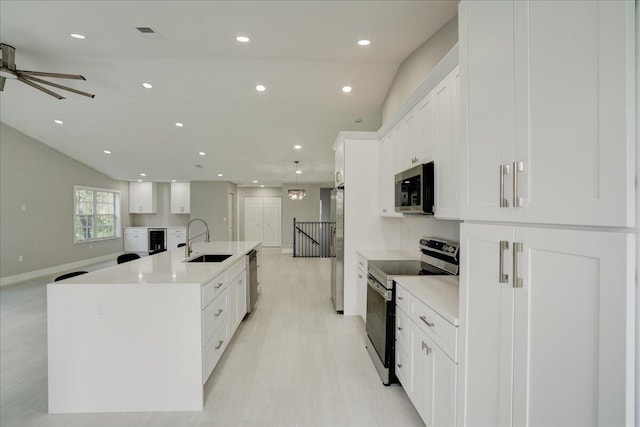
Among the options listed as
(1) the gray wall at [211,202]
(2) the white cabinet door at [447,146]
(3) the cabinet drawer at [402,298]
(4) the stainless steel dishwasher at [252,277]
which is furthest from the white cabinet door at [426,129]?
(1) the gray wall at [211,202]

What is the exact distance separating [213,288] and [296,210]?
777 cm

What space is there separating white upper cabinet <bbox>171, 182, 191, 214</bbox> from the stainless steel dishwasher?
6.45 m

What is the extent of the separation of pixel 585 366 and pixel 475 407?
66 centimetres

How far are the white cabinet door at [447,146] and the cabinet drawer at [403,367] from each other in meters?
1.06

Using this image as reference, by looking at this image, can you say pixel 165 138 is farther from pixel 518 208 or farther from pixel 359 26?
pixel 518 208

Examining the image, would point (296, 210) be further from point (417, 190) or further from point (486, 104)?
Result: point (486, 104)

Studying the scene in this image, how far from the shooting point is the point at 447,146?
2129 millimetres

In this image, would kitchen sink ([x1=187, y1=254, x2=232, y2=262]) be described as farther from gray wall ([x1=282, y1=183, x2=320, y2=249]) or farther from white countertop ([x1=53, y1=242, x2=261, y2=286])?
gray wall ([x1=282, y1=183, x2=320, y2=249])

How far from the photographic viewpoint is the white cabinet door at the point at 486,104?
1.09 metres

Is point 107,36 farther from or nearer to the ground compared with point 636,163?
farther from the ground

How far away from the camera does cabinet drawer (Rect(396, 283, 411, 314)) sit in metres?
2.13

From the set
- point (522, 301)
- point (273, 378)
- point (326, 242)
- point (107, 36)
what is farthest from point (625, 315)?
point (326, 242)

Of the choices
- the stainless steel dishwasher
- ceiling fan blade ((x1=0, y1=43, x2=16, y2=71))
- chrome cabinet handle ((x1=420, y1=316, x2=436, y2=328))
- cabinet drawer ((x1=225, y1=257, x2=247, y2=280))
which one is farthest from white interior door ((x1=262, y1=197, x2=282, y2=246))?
chrome cabinet handle ((x1=420, y1=316, x2=436, y2=328))

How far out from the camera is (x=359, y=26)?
3.04 meters
